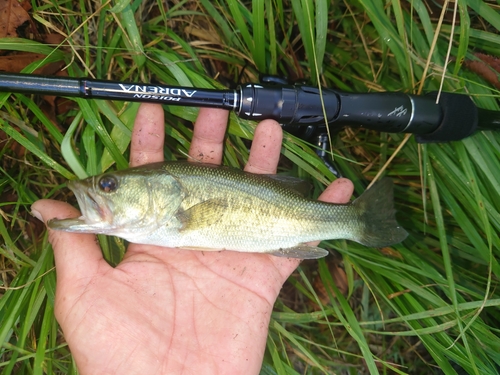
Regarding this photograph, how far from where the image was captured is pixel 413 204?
403cm

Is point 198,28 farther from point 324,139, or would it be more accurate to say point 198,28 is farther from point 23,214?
point 23,214

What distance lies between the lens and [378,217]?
3.21 m

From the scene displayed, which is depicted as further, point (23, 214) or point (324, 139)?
point (23, 214)

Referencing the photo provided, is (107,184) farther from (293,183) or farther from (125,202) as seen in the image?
(293,183)

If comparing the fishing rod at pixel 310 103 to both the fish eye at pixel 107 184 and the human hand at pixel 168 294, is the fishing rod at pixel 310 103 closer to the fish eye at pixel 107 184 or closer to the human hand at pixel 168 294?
the human hand at pixel 168 294

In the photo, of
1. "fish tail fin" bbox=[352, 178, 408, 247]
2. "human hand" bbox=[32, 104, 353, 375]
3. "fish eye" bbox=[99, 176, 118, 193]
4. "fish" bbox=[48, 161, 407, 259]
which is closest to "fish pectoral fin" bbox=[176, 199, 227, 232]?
"fish" bbox=[48, 161, 407, 259]

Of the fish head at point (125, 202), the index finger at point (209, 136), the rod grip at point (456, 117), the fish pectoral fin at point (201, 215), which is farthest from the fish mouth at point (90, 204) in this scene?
the rod grip at point (456, 117)

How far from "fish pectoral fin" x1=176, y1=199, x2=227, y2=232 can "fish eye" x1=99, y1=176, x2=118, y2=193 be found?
50 centimetres

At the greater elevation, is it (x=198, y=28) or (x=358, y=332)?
(x=198, y=28)

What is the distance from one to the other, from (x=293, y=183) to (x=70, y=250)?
1742 millimetres

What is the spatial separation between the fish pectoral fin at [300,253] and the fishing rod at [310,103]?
95 cm

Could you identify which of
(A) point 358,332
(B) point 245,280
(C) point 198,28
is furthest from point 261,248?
(C) point 198,28

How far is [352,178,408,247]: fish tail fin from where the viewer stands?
318 centimetres

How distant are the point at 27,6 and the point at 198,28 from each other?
4.70ft
